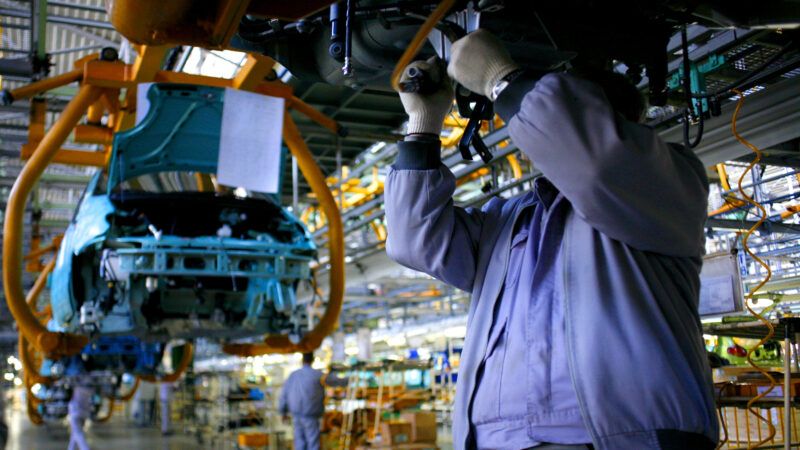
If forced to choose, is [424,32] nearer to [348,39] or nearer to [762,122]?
[348,39]

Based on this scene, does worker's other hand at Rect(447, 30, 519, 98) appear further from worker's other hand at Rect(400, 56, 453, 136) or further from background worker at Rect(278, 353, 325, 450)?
background worker at Rect(278, 353, 325, 450)

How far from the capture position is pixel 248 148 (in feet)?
16.1

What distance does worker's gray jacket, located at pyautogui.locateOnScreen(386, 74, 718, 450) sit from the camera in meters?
1.32

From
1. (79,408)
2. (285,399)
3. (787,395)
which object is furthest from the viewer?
(79,408)

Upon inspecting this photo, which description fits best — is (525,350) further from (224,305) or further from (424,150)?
(224,305)

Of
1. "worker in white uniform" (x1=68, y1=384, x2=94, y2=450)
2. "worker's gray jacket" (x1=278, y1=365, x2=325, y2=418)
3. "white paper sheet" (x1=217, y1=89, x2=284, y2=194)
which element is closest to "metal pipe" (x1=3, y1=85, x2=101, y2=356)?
"white paper sheet" (x1=217, y1=89, x2=284, y2=194)

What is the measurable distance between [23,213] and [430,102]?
200 inches

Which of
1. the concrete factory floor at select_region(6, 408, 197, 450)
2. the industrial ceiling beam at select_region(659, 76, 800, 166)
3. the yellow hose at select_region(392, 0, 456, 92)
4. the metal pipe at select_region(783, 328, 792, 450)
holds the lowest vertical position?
the concrete factory floor at select_region(6, 408, 197, 450)

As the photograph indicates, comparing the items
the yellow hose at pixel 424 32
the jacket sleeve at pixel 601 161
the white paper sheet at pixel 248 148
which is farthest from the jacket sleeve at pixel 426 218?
the white paper sheet at pixel 248 148

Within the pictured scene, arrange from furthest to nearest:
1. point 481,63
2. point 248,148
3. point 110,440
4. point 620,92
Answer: point 110,440
point 248,148
point 620,92
point 481,63

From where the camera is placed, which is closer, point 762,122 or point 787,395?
point 787,395

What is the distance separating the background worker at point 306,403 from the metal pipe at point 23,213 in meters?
3.68

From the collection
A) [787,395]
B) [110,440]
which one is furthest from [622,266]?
[110,440]

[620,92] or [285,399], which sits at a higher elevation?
[620,92]
